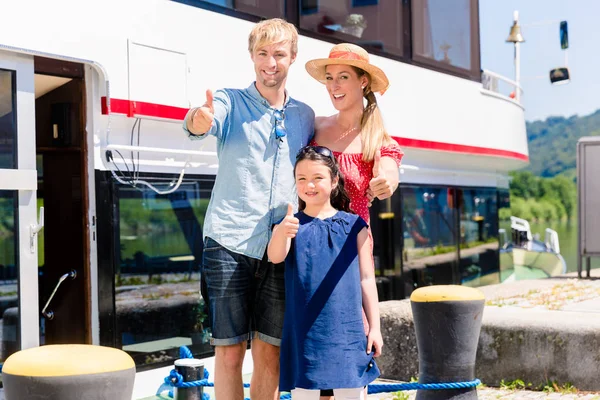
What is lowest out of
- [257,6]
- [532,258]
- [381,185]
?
→ [532,258]

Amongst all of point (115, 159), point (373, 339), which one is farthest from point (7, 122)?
point (373, 339)

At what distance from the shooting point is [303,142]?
307 centimetres

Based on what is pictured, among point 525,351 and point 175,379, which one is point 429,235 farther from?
point 175,379

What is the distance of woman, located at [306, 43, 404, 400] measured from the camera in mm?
3057

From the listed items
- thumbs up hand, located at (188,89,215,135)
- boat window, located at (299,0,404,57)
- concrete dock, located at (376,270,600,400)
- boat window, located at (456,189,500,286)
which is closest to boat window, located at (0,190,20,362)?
thumbs up hand, located at (188,89,215,135)

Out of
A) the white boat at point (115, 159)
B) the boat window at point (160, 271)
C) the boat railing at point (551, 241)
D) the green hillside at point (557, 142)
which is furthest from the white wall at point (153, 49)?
the green hillside at point (557, 142)

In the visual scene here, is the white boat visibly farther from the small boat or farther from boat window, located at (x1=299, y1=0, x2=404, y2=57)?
the small boat

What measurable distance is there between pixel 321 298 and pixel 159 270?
7.57ft

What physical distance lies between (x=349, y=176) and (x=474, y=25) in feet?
19.1

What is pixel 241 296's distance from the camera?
2879mm

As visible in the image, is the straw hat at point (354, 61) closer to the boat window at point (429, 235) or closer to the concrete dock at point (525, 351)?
the concrete dock at point (525, 351)

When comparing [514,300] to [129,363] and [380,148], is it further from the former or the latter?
[129,363]

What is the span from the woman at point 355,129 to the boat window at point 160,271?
1951 mm

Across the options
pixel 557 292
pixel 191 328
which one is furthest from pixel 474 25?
pixel 191 328
